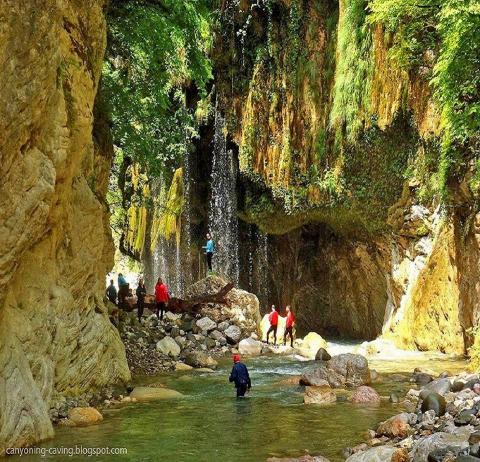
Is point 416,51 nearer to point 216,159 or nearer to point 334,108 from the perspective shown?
point 334,108

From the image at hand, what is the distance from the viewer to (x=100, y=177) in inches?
575

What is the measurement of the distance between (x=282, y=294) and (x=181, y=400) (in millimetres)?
16615

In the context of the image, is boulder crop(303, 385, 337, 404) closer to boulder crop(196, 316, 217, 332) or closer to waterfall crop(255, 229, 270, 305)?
boulder crop(196, 316, 217, 332)

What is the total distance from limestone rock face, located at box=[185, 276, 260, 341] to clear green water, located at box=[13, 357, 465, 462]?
7.31m

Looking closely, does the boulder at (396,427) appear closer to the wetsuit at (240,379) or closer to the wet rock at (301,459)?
the wet rock at (301,459)

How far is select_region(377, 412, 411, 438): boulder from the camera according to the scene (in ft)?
29.9

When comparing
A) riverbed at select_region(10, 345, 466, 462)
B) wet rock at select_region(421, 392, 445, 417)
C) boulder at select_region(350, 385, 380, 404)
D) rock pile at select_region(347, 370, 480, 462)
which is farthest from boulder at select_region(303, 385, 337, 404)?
wet rock at select_region(421, 392, 445, 417)

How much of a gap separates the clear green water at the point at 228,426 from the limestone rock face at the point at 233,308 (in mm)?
7310

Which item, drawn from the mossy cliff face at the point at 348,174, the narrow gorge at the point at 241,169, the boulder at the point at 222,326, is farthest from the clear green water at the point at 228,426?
the boulder at the point at 222,326

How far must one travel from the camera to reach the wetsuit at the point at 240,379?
12.4 meters

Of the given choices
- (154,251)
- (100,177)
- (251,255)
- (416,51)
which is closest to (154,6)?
(100,177)

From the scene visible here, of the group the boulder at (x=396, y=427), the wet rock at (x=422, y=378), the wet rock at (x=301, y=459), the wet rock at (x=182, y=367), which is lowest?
the wet rock at (x=301, y=459)

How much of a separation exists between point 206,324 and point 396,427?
12.0 metres

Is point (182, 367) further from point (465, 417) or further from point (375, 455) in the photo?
point (375, 455)
